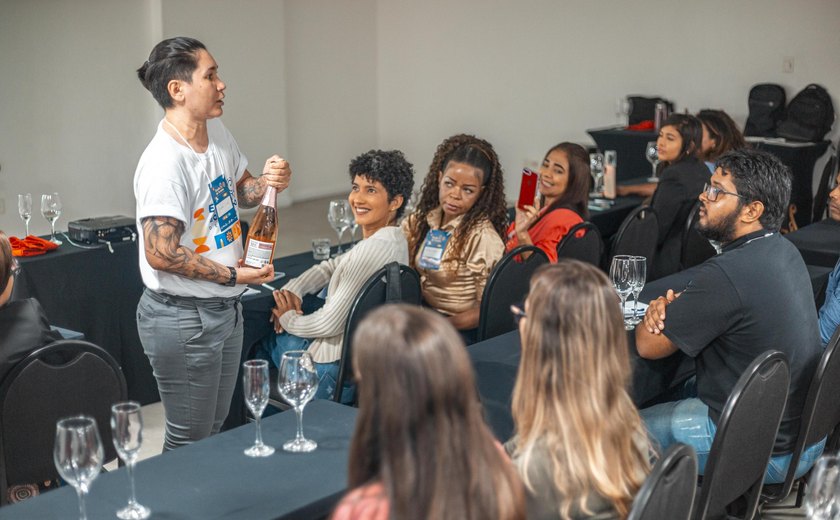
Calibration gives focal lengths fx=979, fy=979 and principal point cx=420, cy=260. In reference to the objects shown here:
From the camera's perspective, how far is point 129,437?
1836 mm

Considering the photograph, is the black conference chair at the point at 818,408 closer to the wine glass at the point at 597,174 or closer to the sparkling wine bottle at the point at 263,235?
the sparkling wine bottle at the point at 263,235

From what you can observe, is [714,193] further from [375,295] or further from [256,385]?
[256,385]

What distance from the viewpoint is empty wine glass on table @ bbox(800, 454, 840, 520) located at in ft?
6.20

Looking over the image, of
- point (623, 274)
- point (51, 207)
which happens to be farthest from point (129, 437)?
point (51, 207)

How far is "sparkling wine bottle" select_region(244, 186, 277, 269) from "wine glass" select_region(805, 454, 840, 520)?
5.35 ft

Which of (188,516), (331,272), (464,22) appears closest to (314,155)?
(464,22)

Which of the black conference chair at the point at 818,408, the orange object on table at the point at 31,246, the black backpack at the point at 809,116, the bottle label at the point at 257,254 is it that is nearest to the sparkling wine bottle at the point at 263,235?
the bottle label at the point at 257,254

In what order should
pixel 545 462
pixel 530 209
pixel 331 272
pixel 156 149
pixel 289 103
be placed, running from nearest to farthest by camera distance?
pixel 545 462, pixel 156 149, pixel 331 272, pixel 530 209, pixel 289 103

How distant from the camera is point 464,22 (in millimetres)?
10055

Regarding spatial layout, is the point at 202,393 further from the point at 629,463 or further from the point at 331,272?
the point at 629,463

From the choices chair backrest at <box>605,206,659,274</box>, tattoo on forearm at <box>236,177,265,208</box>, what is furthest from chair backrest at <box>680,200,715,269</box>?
tattoo on forearm at <box>236,177,265,208</box>

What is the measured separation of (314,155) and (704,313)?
7.79 meters

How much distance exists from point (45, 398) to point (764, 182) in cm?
211

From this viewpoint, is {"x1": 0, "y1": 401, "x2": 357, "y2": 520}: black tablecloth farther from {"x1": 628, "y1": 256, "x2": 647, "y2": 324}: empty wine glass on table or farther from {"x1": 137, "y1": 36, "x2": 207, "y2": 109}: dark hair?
{"x1": 628, "y1": 256, "x2": 647, "y2": 324}: empty wine glass on table
